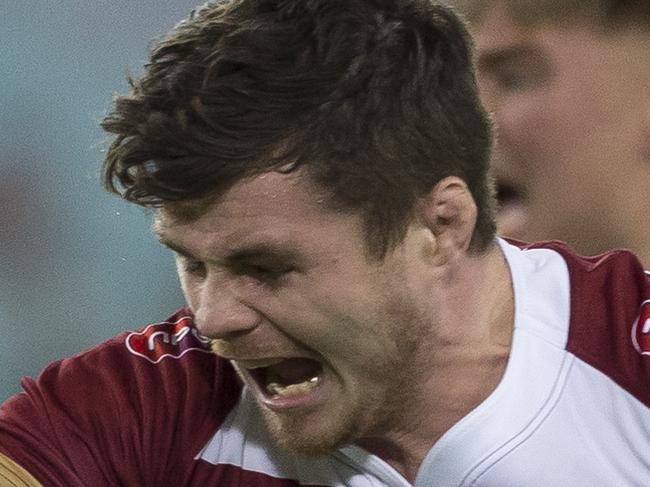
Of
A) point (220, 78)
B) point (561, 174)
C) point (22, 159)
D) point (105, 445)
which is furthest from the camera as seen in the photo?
point (22, 159)

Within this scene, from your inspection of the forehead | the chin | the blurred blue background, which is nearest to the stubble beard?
the chin

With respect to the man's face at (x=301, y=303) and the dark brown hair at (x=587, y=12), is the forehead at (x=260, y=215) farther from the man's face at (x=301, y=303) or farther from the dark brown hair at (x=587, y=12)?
the dark brown hair at (x=587, y=12)

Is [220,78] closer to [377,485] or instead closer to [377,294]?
[377,294]

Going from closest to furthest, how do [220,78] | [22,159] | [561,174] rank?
1. [220,78]
2. [561,174]
3. [22,159]

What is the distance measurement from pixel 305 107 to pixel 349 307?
120mm

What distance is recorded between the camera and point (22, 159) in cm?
155

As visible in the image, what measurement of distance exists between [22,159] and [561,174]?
68 cm

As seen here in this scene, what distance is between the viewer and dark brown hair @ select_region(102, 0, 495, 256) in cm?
73

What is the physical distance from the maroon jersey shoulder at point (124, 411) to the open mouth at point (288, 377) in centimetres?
7

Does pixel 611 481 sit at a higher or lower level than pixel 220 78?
lower

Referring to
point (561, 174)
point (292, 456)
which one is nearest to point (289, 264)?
point (292, 456)

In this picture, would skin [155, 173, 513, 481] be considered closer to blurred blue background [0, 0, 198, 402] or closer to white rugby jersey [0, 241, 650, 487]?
white rugby jersey [0, 241, 650, 487]

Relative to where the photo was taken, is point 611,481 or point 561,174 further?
point 561,174

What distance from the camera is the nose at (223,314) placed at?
762 millimetres
